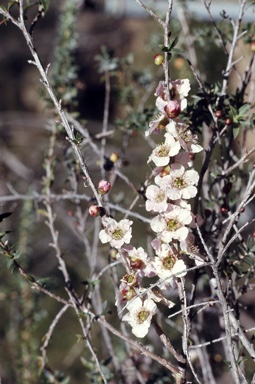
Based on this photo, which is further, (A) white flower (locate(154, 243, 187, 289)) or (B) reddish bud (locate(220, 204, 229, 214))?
(B) reddish bud (locate(220, 204, 229, 214))

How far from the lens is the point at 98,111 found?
15.8 ft

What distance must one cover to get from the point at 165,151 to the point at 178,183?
0.06 meters

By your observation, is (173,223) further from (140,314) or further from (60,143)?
(60,143)

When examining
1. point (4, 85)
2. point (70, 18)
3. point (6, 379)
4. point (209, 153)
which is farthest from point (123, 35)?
point (209, 153)

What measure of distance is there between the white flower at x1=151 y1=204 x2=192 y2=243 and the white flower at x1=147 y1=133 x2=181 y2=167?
7cm

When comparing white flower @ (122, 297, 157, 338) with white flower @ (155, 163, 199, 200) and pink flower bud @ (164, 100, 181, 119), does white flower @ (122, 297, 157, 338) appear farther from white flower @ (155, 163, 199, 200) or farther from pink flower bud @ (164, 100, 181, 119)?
pink flower bud @ (164, 100, 181, 119)

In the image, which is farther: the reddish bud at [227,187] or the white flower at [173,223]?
the reddish bud at [227,187]

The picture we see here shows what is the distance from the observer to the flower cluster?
0.81 m

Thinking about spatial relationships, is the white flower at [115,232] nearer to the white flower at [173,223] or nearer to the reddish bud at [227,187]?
the white flower at [173,223]

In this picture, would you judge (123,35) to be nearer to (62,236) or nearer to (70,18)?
(62,236)

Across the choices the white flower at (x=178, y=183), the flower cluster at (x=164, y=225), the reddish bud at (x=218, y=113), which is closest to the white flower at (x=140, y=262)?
the flower cluster at (x=164, y=225)

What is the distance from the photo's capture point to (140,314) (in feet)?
2.76

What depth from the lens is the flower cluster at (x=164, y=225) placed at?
81 cm

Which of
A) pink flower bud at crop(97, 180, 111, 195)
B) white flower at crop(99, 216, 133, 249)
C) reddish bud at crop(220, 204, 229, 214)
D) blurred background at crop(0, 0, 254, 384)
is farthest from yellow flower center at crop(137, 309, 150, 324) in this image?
blurred background at crop(0, 0, 254, 384)
